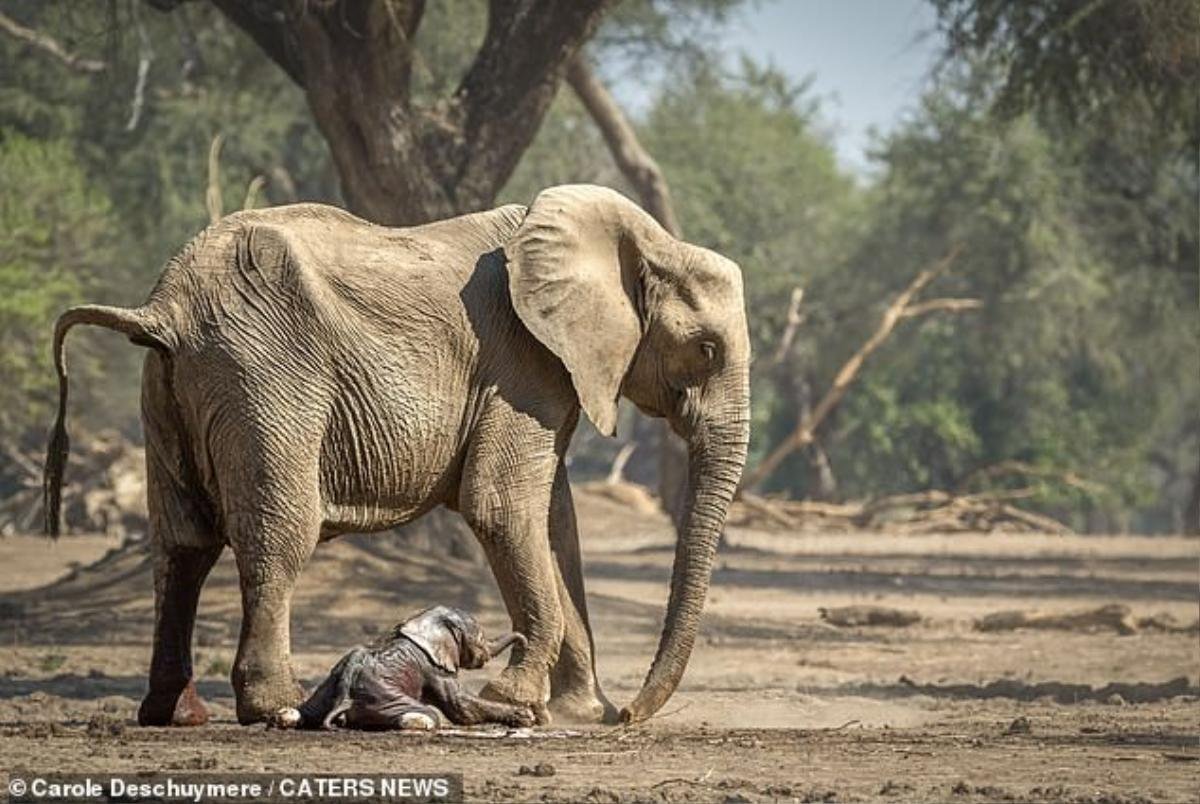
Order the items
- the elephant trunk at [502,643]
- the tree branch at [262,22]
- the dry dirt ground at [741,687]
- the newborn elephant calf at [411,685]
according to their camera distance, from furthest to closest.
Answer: the tree branch at [262,22]
the elephant trunk at [502,643]
the newborn elephant calf at [411,685]
the dry dirt ground at [741,687]

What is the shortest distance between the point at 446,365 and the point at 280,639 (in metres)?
1.43

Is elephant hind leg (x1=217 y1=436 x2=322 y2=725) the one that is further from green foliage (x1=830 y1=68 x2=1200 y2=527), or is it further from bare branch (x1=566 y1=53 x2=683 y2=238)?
green foliage (x1=830 y1=68 x2=1200 y2=527)

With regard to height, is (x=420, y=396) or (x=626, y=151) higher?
(x=626, y=151)

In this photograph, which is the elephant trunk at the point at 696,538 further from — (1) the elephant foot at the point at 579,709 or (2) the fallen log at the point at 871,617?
(2) the fallen log at the point at 871,617

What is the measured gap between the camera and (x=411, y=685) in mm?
9805

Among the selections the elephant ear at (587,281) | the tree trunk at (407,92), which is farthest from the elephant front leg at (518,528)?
the tree trunk at (407,92)

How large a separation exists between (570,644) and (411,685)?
4.60 feet

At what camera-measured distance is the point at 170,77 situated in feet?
119

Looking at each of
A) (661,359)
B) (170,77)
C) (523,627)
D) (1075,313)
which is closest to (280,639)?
(523,627)

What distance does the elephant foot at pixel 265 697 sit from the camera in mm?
9945

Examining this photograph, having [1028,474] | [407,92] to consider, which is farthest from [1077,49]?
[1028,474]

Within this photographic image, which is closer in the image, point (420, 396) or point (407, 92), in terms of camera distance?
point (420, 396)

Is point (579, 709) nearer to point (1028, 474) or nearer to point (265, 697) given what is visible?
point (265, 697)

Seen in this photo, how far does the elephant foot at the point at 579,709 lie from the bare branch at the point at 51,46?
16.4 meters
